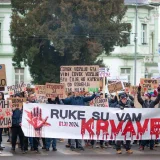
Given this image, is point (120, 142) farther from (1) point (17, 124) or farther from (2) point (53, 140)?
(1) point (17, 124)

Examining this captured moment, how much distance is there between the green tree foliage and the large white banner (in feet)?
74.7

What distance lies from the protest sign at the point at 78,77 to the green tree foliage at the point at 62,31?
21477mm

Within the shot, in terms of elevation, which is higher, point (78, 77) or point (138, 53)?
point (138, 53)

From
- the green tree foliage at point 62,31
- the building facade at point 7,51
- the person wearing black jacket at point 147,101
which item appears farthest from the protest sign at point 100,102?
the building facade at point 7,51

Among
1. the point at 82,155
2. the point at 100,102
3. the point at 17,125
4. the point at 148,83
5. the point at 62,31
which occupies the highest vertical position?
the point at 62,31

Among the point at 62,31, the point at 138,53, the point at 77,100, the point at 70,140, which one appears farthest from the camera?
the point at 138,53

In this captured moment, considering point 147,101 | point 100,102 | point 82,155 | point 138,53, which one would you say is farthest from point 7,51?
point 82,155

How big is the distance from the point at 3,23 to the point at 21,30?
13.5 metres

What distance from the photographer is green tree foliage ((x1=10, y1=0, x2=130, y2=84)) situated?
4431cm

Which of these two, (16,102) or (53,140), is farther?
(53,140)

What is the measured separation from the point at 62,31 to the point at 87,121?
23.2 m

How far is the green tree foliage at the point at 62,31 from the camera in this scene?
44.3 m

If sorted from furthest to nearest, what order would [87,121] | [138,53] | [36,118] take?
[138,53], [87,121], [36,118]

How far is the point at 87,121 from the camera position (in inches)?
829
